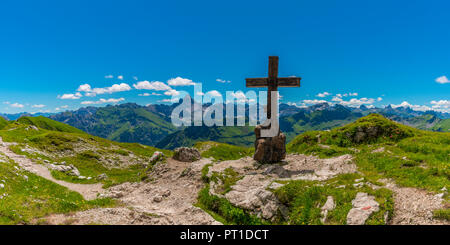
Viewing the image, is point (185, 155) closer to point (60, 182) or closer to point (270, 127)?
point (270, 127)

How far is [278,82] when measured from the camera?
21.1 m

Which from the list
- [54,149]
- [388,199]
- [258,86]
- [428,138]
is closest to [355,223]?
[388,199]

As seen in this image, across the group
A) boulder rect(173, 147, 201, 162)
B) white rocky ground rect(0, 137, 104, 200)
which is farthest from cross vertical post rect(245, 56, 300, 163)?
white rocky ground rect(0, 137, 104, 200)

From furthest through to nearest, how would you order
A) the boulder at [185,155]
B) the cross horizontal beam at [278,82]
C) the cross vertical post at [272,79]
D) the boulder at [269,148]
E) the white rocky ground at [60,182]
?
the boulder at [185,155], the boulder at [269,148], the cross vertical post at [272,79], the cross horizontal beam at [278,82], the white rocky ground at [60,182]

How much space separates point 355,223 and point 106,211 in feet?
39.8

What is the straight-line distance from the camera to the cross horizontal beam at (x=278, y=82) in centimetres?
2061

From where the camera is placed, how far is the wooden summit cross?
68.0ft

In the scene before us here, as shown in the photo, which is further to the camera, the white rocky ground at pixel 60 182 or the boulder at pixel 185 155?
the boulder at pixel 185 155

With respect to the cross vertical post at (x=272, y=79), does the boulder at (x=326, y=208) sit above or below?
→ below

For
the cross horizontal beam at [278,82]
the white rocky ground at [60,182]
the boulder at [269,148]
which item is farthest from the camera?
the boulder at [269,148]

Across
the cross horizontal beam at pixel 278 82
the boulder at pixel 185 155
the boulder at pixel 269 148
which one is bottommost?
the boulder at pixel 185 155

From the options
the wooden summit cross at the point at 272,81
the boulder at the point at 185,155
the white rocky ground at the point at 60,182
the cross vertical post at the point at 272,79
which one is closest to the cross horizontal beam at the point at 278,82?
the wooden summit cross at the point at 272,81

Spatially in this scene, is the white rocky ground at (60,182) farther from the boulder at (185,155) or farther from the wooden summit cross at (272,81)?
the wooden summit cross at (272,81)

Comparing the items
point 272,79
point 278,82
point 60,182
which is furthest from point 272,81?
point 60,182
